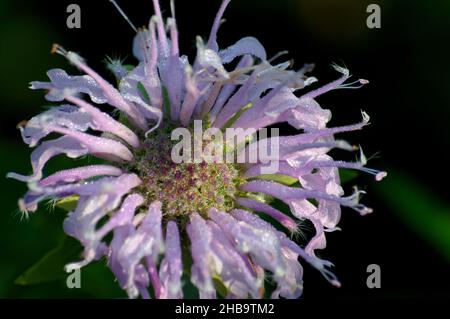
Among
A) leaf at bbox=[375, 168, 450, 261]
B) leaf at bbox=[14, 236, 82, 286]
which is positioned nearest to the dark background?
leaf at bbox=[375, 168, 450, 261]

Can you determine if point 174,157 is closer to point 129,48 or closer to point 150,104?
point 150,104

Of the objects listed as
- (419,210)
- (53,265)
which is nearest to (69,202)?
(53,265)

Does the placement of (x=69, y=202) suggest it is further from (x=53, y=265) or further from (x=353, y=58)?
(x=353, y=58)

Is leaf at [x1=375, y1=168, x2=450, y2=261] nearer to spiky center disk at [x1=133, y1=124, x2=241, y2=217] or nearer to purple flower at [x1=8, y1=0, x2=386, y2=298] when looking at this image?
purple flower at [x1=8, y1=0, x2=386, y2=298]

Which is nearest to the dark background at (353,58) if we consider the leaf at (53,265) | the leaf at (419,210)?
the leaf at (419,210)

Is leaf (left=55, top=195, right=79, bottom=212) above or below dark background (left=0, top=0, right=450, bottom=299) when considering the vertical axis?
below

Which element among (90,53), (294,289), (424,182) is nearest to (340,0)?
(424,182)

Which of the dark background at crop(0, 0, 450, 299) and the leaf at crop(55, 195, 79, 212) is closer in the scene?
the leaf at crop(55, 195, 79, 212)
